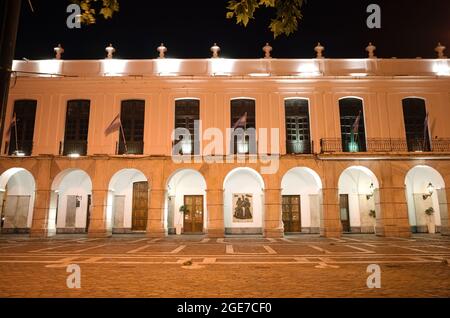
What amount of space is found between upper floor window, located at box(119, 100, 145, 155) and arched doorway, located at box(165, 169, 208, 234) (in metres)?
3.39

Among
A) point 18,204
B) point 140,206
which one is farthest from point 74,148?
point 18,204

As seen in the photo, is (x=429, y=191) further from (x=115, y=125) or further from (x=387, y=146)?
(x=115, y=125)

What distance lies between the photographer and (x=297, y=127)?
69.9ft

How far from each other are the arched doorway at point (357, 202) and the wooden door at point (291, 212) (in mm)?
3133

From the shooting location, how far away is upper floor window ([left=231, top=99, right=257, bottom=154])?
2069 cm

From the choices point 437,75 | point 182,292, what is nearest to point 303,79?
point 437,75

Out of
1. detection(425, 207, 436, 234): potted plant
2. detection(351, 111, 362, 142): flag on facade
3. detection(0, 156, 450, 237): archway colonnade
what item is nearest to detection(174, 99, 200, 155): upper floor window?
detection(0, 156, 450, 237): archway colonnade

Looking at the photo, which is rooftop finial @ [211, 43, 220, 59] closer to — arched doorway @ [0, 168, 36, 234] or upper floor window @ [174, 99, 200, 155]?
upper floor window @ [174, 99, 200, 155]

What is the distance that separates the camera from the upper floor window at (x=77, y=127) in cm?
2103

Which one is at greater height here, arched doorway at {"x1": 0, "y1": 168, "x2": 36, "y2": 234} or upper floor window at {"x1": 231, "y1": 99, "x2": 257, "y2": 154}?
upper floor window at {"x1": 231, "y1": 99, "x2": 257, "y2": 154}

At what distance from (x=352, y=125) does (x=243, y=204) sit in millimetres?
8769
